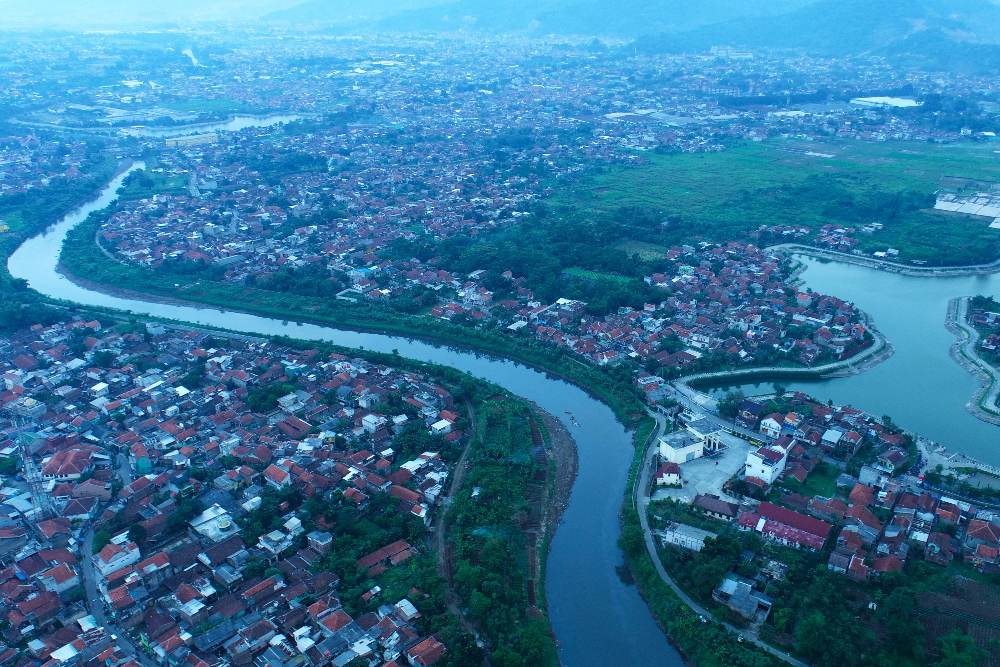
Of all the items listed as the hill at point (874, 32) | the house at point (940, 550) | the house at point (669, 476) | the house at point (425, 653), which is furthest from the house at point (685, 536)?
the hill at point (874, 32)

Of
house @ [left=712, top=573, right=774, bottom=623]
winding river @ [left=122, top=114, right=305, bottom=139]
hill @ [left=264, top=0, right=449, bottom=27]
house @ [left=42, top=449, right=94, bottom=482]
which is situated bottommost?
winding river @ [left=122, top=114, right=305, bottom=139]

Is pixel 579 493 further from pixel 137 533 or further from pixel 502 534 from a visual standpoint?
pixel 137 533

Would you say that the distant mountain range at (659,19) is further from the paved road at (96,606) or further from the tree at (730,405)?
the paved road at (96,606)

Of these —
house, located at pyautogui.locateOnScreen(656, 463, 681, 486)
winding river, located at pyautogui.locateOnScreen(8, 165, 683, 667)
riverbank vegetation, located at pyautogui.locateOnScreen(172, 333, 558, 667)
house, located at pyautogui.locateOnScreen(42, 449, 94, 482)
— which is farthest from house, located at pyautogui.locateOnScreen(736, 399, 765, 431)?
house, located at pyautogui.locateOnScreen(42, 449, 94, 482)

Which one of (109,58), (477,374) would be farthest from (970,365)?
(109,58)

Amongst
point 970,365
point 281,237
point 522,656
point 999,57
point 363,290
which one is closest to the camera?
point 522,656

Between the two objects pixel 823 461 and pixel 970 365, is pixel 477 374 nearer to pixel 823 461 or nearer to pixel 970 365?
pixel 823 461

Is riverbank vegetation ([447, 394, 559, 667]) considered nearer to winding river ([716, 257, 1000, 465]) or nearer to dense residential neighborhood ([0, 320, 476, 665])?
dense residential neighborhood ([0, 320, 476, 665])
